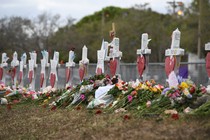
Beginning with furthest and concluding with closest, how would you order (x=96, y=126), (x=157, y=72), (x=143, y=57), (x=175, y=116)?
(x=157, y=72), (x=143, y=57), (x=96, y=126), (x=175, y=116)

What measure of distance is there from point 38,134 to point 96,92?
2.95 metres

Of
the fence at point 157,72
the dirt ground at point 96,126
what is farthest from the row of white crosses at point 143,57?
the fence at point 157,72

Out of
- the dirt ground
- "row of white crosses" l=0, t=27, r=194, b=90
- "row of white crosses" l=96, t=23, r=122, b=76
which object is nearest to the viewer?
the dirt ground

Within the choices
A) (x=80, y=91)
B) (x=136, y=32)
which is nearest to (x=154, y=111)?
(x=80, y=91)

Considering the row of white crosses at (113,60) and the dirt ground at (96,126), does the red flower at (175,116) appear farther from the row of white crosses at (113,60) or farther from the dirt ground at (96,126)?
the row of white crosses at (113,60)

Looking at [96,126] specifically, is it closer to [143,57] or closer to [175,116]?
[175,116]

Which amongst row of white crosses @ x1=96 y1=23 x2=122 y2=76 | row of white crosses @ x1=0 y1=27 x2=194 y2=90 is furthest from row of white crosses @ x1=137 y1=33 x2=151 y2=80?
row of white crosses @ x1=96 y1=23 x2=122 y2=76

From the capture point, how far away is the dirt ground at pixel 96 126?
278 inches

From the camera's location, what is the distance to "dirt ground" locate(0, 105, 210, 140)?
23.2 feet

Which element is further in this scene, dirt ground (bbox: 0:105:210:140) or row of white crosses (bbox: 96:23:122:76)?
row of white crosses (bbox: 96:23:122:76)

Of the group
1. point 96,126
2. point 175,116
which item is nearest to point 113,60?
point 96,126

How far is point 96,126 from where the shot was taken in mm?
8375

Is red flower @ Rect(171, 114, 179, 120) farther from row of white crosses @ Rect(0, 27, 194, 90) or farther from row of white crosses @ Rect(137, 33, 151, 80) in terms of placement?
row of white crosses @ Rect(137, 33, 151, 80)

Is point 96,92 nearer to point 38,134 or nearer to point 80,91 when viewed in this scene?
point 80,91
